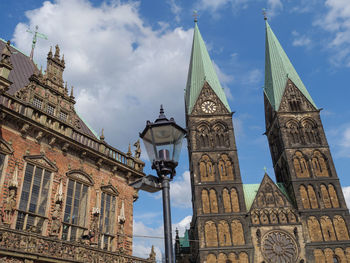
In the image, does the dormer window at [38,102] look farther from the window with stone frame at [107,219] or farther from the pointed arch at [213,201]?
the pointed arch at [213,201]

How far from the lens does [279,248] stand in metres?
36.7

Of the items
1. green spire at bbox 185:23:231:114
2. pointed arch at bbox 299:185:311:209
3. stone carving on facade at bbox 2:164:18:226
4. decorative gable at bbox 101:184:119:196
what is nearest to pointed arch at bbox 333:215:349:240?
pointed arch at bbox 299:185:311:209

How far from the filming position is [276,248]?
120 ft

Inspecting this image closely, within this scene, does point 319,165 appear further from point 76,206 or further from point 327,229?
point 76,206

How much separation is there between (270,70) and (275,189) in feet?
62.6

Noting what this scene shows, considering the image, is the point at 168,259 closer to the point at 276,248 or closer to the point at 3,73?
the point at 3,73

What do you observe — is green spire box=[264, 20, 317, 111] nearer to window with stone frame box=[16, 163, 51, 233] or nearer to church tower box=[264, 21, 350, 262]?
church tower box=[264, 21, 350, 262]

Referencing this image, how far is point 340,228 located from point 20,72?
34.7m

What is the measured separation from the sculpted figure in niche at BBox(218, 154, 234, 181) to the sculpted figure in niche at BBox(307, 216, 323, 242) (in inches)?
378

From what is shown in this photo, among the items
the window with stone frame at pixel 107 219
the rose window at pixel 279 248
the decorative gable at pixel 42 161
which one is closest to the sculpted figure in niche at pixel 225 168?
the rose window at pixel 279 248

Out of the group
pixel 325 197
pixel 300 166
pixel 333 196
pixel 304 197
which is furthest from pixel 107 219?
pixel 333 196

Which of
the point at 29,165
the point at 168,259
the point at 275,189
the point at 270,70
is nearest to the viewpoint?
the point at 168,259

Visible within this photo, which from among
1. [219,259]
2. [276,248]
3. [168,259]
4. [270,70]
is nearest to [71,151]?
[168,259]

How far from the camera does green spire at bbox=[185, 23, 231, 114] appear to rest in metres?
48.0
